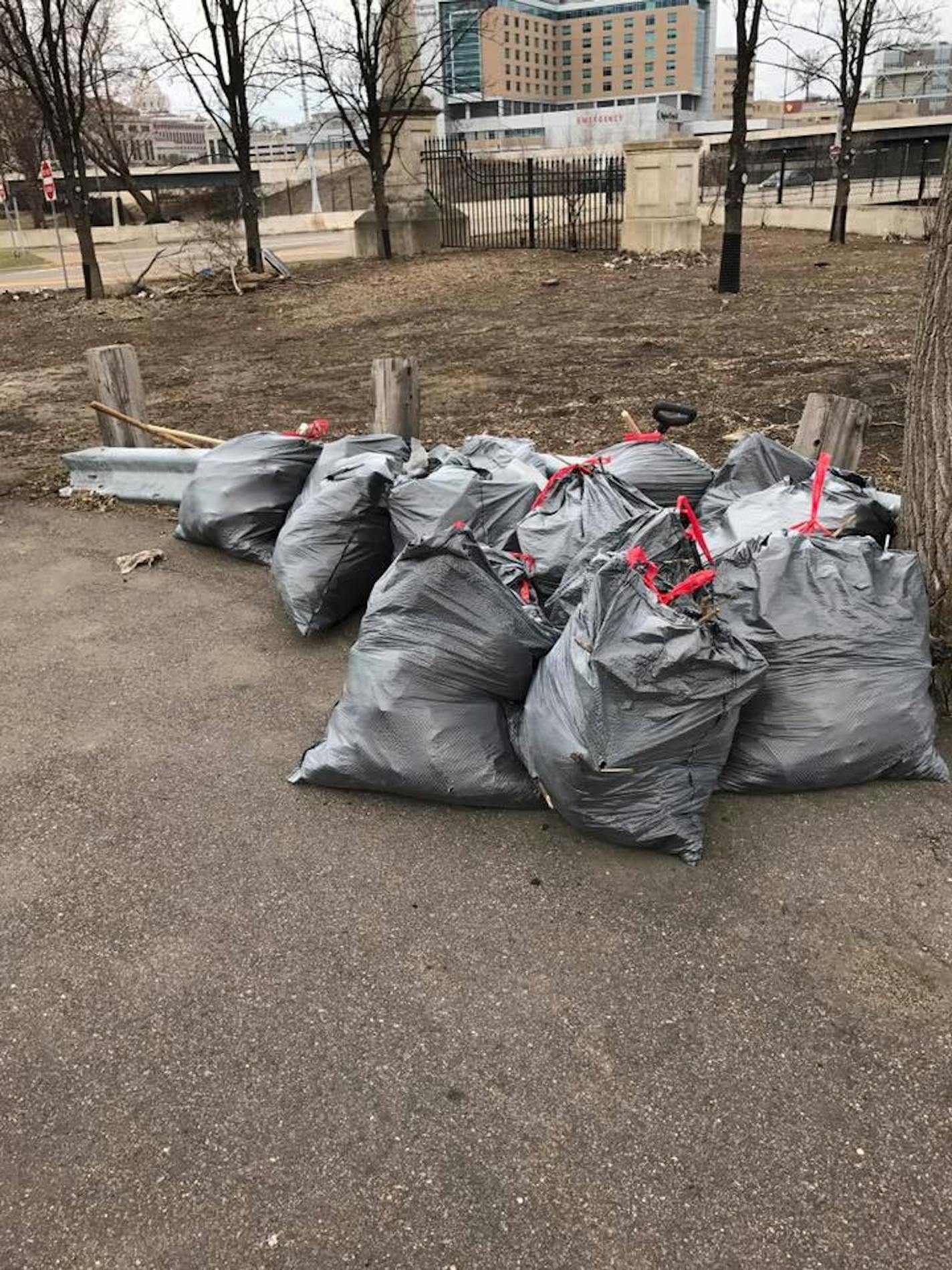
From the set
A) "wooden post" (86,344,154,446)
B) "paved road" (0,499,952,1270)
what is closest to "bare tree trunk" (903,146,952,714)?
"paved road" (0,499,952,1270)

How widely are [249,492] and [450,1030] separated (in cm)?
338

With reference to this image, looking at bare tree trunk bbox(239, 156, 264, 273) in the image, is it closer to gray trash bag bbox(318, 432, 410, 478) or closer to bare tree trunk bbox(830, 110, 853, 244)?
bare tree trunk bbox(830, 110, 853, 244)

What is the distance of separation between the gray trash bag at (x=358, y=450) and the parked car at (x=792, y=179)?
36399 millimetres

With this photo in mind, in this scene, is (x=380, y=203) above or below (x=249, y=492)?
above

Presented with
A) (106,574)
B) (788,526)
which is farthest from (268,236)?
(788,526)

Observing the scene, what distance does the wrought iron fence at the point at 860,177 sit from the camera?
97.6 ft

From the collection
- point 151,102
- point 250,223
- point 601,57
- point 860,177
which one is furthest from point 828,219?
point 601,57

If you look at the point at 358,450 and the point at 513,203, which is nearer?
the point at 358,450

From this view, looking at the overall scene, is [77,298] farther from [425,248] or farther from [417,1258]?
[417,1258]

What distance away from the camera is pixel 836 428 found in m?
4.40

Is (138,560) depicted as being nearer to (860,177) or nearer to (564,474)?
(564,474)

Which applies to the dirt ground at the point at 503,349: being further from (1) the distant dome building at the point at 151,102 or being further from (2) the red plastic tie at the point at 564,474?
(1) the distant dome building at the point at 151,102

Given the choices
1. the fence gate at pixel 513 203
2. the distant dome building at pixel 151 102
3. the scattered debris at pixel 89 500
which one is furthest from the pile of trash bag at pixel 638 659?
the distant dome building at pixel 151 102

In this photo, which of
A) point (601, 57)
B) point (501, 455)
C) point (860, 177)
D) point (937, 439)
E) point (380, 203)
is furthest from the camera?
point (601, 57)
